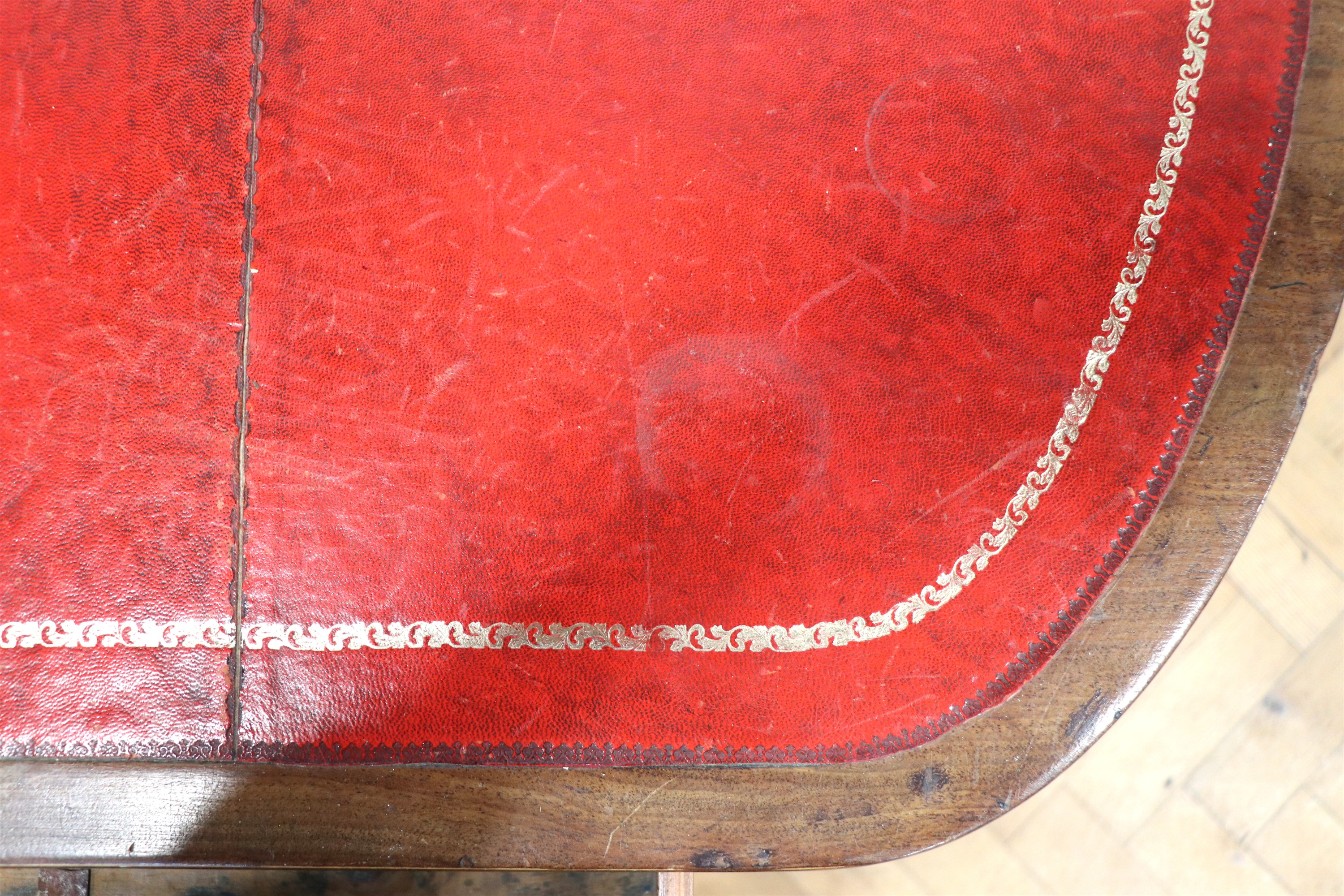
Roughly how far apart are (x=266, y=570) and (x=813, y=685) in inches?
24.3

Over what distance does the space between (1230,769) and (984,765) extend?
76cm

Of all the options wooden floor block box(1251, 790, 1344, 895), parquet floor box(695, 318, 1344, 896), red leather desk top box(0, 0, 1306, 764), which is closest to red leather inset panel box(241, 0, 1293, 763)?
red leather desk top box(0, 0, 1306, 764)

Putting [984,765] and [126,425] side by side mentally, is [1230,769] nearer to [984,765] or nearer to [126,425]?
[984,765]

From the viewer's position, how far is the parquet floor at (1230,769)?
Answer: 4.38 feet

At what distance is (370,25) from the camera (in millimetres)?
891

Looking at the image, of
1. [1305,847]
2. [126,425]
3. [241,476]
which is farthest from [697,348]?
[1305,847]

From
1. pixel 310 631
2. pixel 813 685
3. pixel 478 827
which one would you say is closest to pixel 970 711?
pixel 813 685

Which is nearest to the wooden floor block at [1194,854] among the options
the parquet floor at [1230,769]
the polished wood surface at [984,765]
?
the parquet floor at [1230,769]

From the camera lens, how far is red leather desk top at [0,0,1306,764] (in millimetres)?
859

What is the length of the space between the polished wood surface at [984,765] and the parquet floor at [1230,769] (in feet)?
1.76

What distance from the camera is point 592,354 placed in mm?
881

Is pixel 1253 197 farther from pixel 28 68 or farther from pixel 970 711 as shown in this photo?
pixel 28 68

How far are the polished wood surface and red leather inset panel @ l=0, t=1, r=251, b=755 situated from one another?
0.19m

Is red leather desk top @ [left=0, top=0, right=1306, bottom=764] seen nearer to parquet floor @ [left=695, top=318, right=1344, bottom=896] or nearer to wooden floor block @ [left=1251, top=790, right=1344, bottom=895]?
parquet floor @ [left=695, top=318, right=1344, bottom=896]
